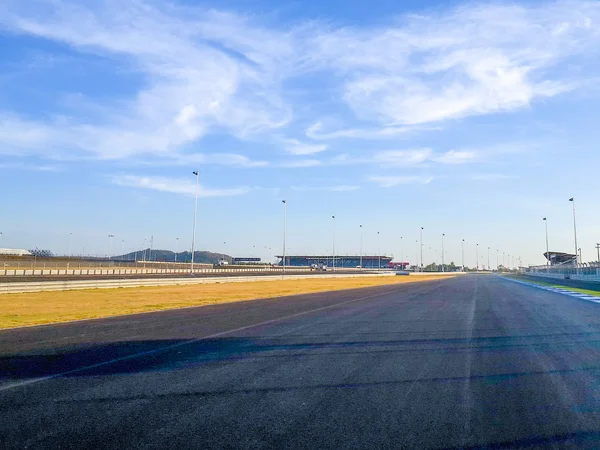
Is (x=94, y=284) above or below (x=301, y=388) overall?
above

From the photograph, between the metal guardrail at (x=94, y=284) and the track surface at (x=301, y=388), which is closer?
the track surface at (x=301, y=388)

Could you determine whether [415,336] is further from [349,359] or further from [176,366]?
[176,366]

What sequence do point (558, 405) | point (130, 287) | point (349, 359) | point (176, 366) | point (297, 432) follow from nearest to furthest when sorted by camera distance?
point (297, 432), point (558, 405), point (176, 366), point (349, 359), point (130, 287)

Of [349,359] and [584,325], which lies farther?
[584,325]

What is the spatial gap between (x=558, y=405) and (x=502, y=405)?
72 cm

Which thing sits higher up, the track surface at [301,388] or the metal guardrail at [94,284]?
the metal guardrail at [94,284]

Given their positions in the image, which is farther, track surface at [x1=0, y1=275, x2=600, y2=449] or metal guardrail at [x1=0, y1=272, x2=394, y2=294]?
metal guardrail at [x1=0, y1=272, x2=394, y2=294]

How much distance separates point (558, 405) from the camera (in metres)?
6.41

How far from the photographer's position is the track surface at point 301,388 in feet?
17.3

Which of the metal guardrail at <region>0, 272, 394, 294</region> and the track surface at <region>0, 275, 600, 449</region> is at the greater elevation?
the metal guardrail at <region>0, 272, 394, 294</region>

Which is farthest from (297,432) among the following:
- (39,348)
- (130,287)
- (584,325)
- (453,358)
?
(130,287)

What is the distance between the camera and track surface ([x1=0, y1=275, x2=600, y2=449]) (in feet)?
17.3

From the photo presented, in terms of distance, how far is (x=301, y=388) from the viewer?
7.32m

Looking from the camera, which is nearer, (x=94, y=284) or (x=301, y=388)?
(x=301, y=388)
